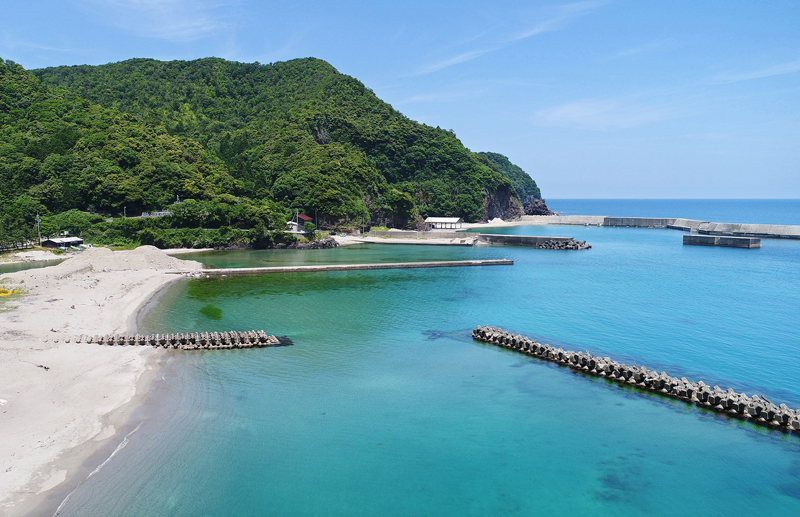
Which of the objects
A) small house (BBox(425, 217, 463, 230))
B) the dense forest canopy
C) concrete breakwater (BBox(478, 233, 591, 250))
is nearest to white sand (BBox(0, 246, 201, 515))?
the dense forest canopy

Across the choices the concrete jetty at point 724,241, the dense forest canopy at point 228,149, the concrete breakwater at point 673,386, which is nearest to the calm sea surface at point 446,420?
the concrete breakwater at point 673,386

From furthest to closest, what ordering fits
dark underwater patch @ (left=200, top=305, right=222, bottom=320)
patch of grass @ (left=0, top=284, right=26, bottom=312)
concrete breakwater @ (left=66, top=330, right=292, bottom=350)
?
dark underwater patch @ (left=200, top=305, right=222, bottom=320), patch of grass @ (left=0, top=284, right=26, bottom=312), concrete breakwater @ (left=66, top=330, right=292, bottom=350)

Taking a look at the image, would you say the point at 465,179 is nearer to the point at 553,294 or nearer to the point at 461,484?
the point at 553,294

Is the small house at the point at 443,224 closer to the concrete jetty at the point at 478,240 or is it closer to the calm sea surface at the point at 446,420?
the concrete jetty at the point at 478,240

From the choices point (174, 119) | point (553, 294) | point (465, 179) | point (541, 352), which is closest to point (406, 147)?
point (465, 179)

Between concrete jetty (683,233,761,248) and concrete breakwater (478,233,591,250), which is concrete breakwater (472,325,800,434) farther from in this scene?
concrete jetty (683,233,761,248)

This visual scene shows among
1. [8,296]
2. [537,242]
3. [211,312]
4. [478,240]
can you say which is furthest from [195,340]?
[478,240]
